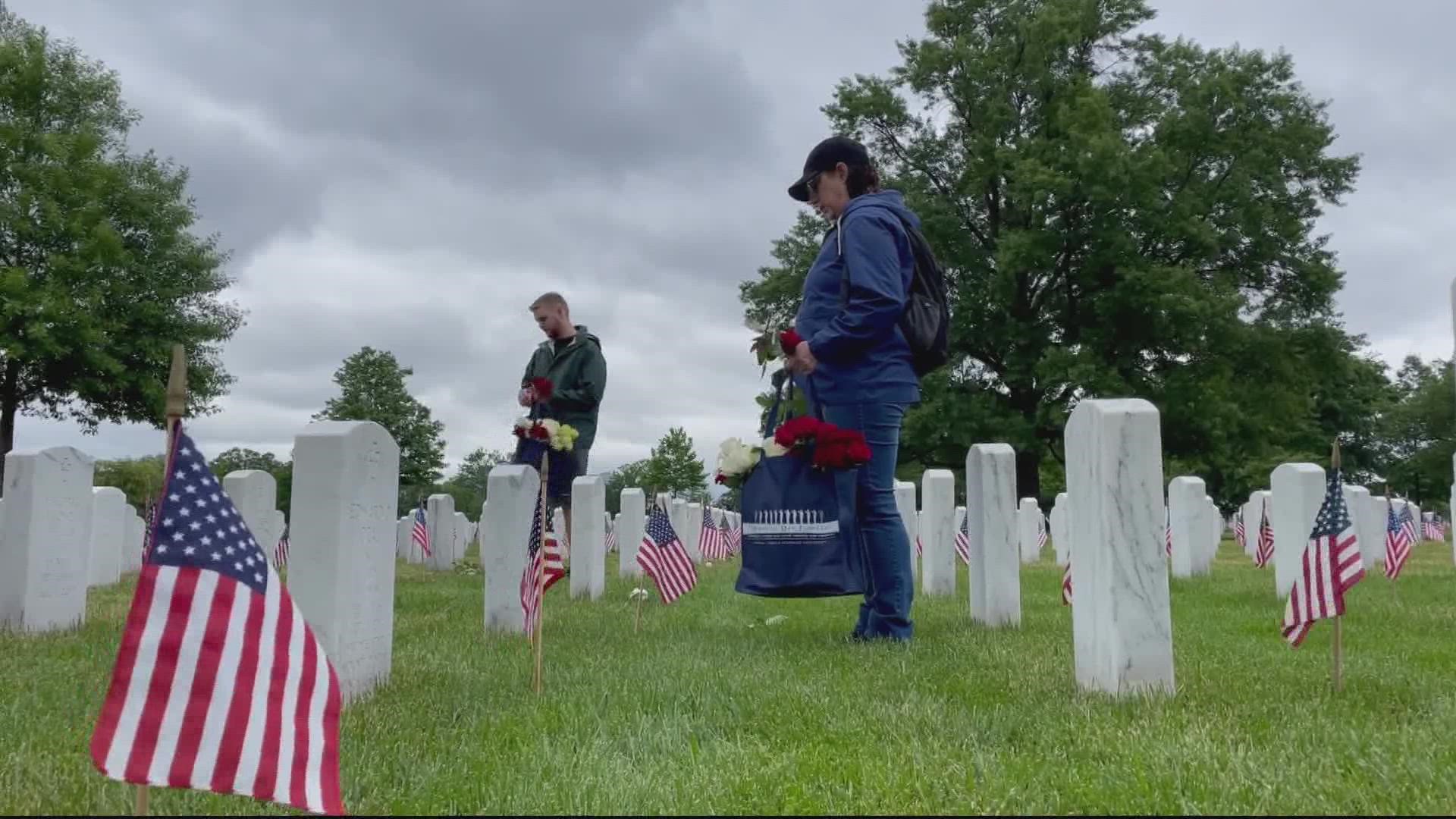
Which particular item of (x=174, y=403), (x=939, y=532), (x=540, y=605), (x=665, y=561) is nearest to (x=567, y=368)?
(x=665, y=561)

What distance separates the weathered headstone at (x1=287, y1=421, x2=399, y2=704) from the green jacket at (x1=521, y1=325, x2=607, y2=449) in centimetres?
426

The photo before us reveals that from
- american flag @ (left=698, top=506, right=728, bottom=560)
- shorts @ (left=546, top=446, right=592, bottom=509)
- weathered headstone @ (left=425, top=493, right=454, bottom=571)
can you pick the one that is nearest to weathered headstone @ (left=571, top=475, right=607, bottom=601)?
shorts @ (left=546, top=446, right=592, bottom=509)

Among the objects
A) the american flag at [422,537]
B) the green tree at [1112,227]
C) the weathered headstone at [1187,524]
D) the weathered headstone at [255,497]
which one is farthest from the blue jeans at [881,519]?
the green tree at [1112,227]

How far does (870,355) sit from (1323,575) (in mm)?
2134

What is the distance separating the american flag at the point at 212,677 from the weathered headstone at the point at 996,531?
4.43 m

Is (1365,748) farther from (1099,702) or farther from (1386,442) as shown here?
(1386,442)

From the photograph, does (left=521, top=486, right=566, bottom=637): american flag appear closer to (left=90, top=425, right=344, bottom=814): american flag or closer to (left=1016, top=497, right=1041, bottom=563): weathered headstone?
(left=90, top=425, right=344, bottom=814): american flag

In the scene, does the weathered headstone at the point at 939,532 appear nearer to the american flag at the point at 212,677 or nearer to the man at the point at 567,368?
the man at the point at 567,368

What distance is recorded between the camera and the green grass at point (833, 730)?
2.56 m

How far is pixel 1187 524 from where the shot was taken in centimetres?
1127

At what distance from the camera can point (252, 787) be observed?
220 centimetres

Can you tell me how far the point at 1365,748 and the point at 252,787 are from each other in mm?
2783

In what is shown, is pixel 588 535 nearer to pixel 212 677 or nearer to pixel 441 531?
pixel 212 677

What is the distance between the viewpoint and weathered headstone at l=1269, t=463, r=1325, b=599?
8.06 meters
